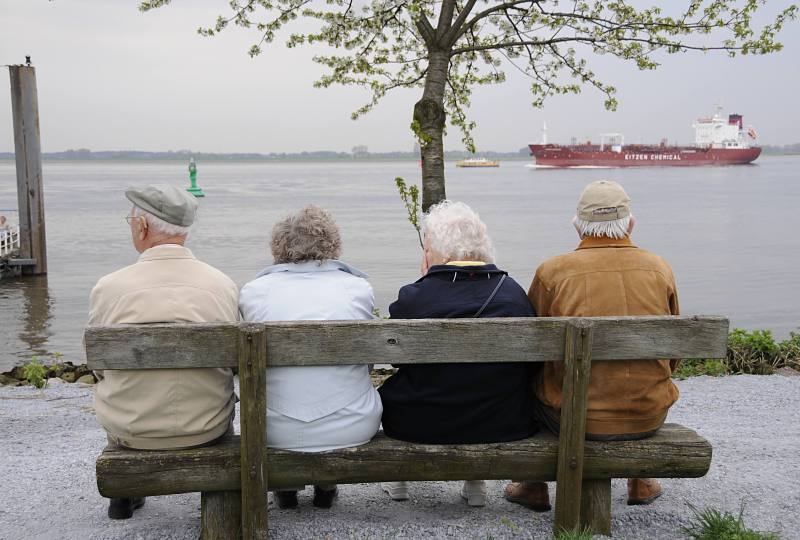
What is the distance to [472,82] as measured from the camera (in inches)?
366

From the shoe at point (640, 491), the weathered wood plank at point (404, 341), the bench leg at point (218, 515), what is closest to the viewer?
the weathered wood plank at point (404, 341)

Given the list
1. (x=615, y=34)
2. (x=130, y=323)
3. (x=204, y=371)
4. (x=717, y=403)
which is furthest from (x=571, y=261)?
(x=615, y=34)

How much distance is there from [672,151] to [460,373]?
124 meters

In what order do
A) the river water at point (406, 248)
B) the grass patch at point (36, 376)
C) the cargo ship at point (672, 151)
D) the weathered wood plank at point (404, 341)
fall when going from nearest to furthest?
1. the weathered wood plank at point (404, 341)
2. the grass patch at point (36, 376)
3. the river water at point (406, 248)
4. the cargo ship at point (672, 151)

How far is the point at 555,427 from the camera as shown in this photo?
3623mm

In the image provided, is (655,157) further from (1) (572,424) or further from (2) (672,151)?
(1) (572,424)

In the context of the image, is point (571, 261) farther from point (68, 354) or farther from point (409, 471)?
point (68, 354)

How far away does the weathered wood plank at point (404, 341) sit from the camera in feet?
10.4

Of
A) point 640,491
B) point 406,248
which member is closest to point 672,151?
point 406,248

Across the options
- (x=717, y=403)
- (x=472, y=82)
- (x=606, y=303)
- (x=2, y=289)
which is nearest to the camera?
(x=606, y=303)

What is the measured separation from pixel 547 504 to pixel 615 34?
5.14 metres

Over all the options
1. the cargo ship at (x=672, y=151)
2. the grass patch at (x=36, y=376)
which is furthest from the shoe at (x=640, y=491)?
the cargo ship at (x=672, y=151)

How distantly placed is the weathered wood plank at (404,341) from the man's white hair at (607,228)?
1.56 feet

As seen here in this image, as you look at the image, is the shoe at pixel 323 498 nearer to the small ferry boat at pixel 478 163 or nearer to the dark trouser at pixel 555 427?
the dark trouser at pixel 555 427
